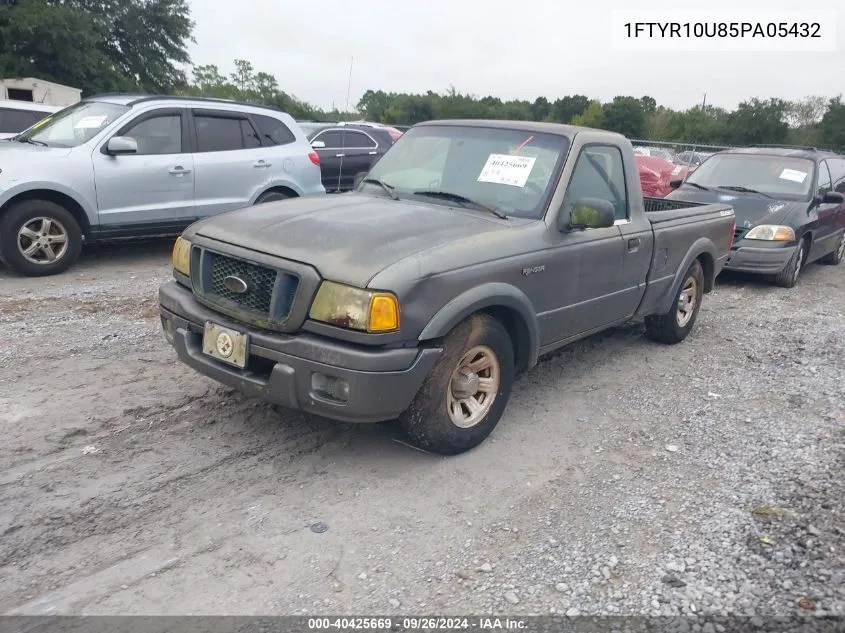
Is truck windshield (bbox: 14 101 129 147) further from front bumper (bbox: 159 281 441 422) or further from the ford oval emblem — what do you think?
front bumper (bbox: 159 281 441 422)

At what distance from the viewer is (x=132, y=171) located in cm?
771

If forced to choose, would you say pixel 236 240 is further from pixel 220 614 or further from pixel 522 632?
pixel 522 632

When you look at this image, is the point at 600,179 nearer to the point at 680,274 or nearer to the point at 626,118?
the point at 680,274

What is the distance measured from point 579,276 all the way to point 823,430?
1869mm

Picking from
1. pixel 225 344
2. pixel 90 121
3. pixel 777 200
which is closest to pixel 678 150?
pixel 777 200

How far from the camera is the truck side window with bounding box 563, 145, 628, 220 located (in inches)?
185

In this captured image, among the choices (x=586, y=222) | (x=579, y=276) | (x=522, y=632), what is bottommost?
(x=522, y=632)

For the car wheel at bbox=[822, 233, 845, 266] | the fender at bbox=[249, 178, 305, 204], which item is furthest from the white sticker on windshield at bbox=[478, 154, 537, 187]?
the car wheel at bbox=[822, 233, 845, 266]


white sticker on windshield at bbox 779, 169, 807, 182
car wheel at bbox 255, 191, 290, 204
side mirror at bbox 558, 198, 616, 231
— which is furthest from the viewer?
white sticker on windshield at bbox 779, 169, 807, 182

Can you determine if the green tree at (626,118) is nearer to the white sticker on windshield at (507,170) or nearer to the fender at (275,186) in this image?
the fender at (275,186)

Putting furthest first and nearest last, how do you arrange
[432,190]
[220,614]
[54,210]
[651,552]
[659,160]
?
[659,160] < [54,210] < [432,190] < [651,552] < [220,614]

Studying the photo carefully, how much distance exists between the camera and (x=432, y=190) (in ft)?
15.5

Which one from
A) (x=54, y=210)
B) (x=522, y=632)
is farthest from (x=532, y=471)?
(x=54, y=210)

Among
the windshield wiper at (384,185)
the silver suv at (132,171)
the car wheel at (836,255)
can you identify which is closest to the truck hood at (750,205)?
the car wheel at (836,255)
